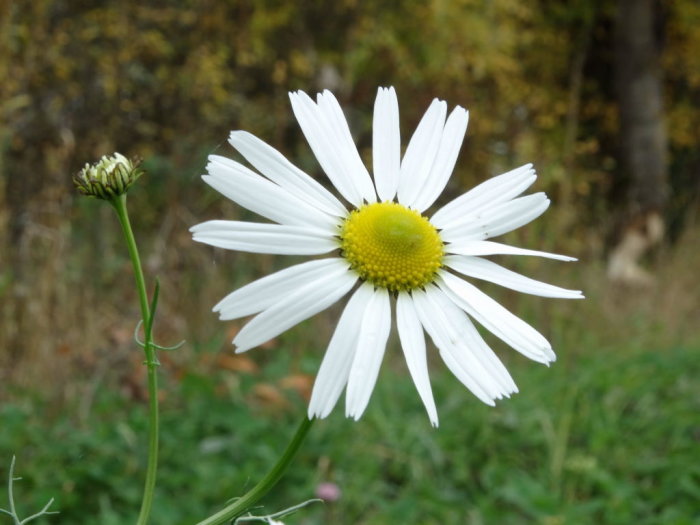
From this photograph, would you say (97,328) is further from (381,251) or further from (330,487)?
(381,251)

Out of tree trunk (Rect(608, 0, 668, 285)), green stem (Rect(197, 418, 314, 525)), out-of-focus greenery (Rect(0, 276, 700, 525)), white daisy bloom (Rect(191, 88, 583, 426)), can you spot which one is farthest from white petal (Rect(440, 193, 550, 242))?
tree trunk (Rect(608, 0, 668, 285))

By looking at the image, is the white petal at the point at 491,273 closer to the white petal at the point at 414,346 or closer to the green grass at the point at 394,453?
the white petal at the point at 414,346

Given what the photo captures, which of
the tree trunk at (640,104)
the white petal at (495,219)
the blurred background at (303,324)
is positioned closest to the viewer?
the white petal at (495,219)

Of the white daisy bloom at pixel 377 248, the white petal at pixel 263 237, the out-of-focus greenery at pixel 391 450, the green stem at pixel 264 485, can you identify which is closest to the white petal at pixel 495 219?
the white daisy bloom at pixel 377 248

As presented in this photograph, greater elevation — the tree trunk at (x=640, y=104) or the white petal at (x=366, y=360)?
the tree trunk at (x=640, y=104)

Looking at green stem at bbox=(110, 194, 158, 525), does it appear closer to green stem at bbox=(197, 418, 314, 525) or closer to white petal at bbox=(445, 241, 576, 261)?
green stem at bbox=(197, 418, 314, 525)
